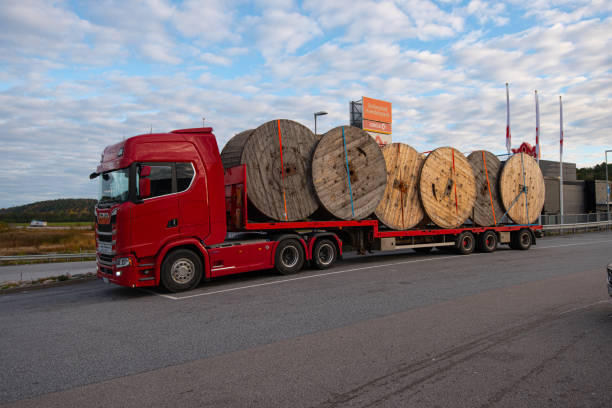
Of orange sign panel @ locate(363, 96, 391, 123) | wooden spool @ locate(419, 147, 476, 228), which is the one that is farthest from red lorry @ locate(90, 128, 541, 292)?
orange sign panel @ locate(363, 96, 391, 123)

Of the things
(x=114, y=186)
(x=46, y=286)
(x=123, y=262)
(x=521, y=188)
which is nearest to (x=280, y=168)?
(x=114, y=186)

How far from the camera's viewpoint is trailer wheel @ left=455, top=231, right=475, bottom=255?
1476 cm

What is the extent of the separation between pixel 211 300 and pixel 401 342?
13.1 feet

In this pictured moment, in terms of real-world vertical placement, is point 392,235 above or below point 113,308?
above

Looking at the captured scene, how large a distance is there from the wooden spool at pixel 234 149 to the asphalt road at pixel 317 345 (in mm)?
3181

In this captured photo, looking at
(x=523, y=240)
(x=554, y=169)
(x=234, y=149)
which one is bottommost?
(x=523, y=240)

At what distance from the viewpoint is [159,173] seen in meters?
8.66

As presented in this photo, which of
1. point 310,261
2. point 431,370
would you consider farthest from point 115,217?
point 431,370

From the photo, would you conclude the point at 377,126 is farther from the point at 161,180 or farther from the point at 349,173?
the point at 161,180

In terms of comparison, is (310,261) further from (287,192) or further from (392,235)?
(392,235)

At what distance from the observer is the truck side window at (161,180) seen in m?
8.54

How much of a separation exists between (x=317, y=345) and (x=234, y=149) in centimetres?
690

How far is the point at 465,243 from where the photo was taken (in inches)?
596

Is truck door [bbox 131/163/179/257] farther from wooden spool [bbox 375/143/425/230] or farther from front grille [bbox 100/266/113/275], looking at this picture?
wooden spool [bbox 375/143/425/230]
